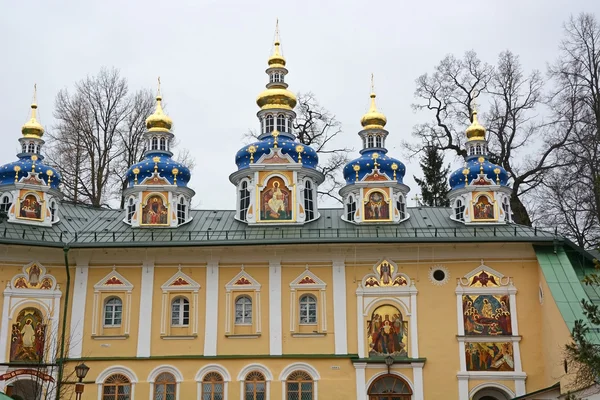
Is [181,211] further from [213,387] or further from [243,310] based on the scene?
[213,387]

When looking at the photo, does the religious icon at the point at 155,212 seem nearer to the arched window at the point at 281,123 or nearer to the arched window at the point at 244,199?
the arched window at the point at 244,199

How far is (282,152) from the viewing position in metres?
27.6

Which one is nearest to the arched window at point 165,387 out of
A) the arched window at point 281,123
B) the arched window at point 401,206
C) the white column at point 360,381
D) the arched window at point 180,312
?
the arched window at point 180,312

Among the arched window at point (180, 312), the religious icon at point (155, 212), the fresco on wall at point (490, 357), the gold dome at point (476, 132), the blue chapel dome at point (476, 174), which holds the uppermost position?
the gold dome at point (476, 132)

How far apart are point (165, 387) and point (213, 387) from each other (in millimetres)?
1497

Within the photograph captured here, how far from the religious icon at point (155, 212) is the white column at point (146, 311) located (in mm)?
1896

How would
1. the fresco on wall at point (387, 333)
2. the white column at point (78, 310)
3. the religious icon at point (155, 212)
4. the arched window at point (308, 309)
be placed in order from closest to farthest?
the fresco on wall at point (387, 333) < the white column at point (78, 310) < the arched window at point (308, 309) < the religious icon at point (155, 212)

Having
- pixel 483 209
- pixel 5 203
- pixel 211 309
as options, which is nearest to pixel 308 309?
pixel 211 309

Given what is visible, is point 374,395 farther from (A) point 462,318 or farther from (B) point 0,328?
(B) point 0,328

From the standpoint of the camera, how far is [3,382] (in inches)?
958

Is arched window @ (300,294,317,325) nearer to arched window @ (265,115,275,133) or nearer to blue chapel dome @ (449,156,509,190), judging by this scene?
blue chapel dome @ (449,156,509,190)

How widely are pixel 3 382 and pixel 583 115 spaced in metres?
22.3

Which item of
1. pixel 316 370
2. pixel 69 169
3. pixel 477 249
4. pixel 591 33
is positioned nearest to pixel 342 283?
pixel 316 370

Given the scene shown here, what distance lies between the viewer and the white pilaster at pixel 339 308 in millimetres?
24891
